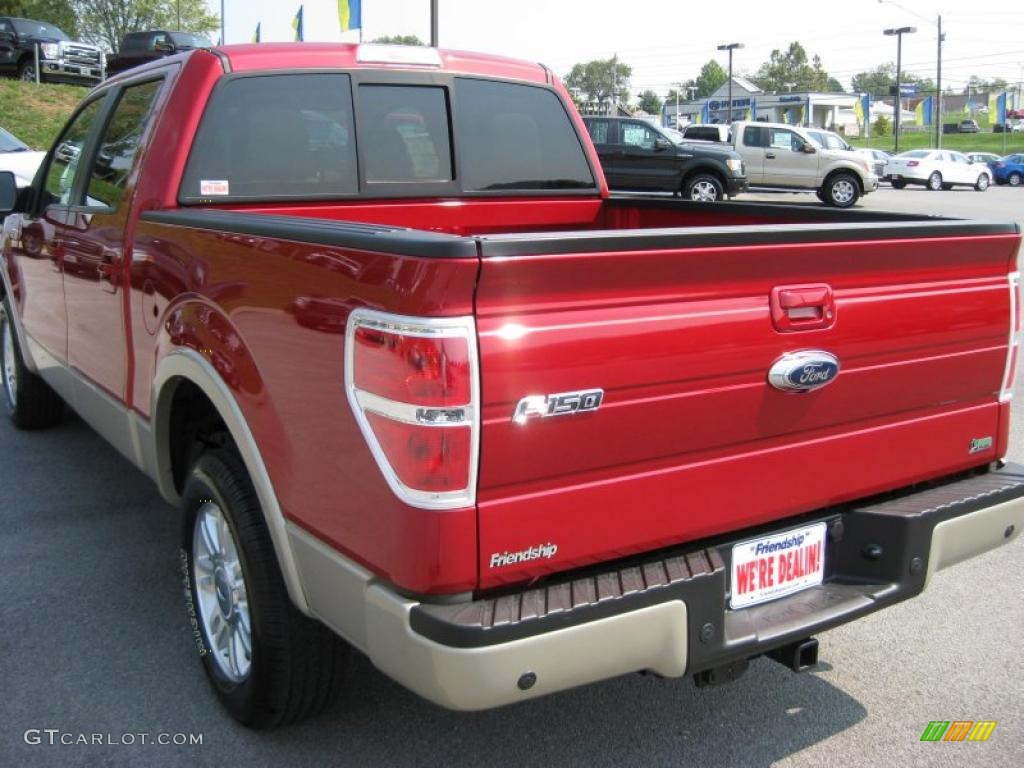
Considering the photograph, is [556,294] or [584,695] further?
[584,695]

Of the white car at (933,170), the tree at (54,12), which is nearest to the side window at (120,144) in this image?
the white car at (933,170)

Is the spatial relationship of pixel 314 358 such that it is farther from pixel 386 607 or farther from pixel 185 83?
pixel 185 83

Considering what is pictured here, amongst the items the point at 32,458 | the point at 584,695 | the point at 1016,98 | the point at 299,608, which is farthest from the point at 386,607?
the point at 1016,98

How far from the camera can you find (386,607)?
2.22m

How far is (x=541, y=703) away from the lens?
3195 mm

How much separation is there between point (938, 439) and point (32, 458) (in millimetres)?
4806

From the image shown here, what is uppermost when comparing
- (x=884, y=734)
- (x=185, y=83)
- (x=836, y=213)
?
(x=185, y=83)

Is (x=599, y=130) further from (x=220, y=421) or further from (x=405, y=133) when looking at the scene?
(x=220, y=421)

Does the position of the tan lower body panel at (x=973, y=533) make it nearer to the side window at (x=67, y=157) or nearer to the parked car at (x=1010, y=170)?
the side window at (x=67, y=157)

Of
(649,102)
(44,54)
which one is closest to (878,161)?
(44,54)

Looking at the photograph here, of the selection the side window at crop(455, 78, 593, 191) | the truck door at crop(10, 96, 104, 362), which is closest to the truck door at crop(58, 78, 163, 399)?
the truck door at crop(10, 96, 104, 362)

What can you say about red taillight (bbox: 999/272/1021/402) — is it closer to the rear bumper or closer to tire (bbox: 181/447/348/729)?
the rear bumper

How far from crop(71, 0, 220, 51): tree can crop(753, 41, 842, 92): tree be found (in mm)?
95592

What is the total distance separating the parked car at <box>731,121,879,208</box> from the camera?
995 inches
